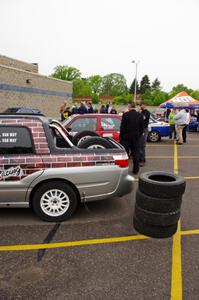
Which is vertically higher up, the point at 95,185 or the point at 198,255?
the point at 95,185

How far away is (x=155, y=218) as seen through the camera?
339cm

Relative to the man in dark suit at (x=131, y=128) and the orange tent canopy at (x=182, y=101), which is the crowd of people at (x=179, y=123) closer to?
the man in dark suit at (x=131, y=128)

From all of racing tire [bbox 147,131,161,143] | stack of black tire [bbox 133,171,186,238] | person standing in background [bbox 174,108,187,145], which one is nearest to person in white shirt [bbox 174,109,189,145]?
person standing in background [bbox 174,108,187,145]

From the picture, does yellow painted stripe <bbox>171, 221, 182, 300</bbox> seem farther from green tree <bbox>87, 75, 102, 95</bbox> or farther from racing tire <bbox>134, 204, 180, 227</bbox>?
green tree <bbox>87, 75, 102, 95</bbox>

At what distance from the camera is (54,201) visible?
12.8ft

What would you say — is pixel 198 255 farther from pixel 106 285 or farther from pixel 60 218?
pixel 60 218

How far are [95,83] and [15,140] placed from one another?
353 ft

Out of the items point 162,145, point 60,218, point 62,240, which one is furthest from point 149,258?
point 162,145

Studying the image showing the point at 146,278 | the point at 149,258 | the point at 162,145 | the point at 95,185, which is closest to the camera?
the point at 146,278

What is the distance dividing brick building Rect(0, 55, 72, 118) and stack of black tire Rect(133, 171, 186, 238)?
19841mm

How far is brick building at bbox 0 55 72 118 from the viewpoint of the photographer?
70.6 ft

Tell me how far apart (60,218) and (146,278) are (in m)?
1.68

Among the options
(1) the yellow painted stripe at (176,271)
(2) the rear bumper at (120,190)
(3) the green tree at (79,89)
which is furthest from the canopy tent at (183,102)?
(3) the green tree at (79,89)

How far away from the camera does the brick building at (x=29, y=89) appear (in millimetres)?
21531
